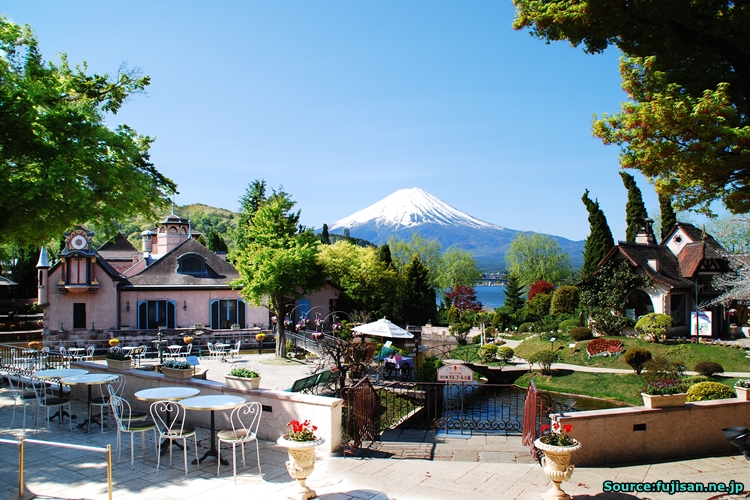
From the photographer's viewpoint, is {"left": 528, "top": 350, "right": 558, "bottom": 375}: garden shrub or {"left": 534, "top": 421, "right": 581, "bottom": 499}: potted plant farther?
{"left": 528, "top": 350, "right": 558, "bottom": 375}: garden shrub

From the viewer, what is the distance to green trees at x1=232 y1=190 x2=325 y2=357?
24.2m

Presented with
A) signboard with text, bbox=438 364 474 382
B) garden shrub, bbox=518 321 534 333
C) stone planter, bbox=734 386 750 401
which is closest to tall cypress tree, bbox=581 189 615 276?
garden shrub, bbox=518 321 534 333

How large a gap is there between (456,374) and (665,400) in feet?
16.9

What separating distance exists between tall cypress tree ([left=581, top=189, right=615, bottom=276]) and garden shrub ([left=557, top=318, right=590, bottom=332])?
31.3 feet

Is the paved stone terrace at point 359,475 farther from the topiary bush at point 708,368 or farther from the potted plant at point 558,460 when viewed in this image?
the topiary bush at point 708,368

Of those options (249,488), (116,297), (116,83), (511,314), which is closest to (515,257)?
(511,314)

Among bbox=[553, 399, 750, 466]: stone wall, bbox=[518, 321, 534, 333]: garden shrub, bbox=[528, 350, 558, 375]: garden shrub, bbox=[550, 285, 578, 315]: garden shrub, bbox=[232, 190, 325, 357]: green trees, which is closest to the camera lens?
bbox=[553, 399, 750, 466]: stone wall

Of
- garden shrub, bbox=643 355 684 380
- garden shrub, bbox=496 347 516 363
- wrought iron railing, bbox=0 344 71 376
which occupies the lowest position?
garden shrub, bbox=496 347 516 363

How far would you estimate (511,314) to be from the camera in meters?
43.4

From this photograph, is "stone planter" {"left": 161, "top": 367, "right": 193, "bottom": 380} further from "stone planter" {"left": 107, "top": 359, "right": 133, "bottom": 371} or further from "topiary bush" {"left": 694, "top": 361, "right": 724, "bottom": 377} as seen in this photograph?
"topiary bush" {"left": 694, "top": 361, "right": 724, "bottom": 377}

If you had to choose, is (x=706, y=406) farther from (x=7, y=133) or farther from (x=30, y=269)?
(x=30, y=269)

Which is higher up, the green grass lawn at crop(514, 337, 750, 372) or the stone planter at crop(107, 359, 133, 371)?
the stone planter at crop(107, 359, 133, 371)

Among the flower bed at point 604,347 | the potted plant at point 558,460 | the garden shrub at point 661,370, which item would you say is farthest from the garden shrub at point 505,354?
the potted plant at point 558,460

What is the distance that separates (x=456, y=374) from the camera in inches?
535
